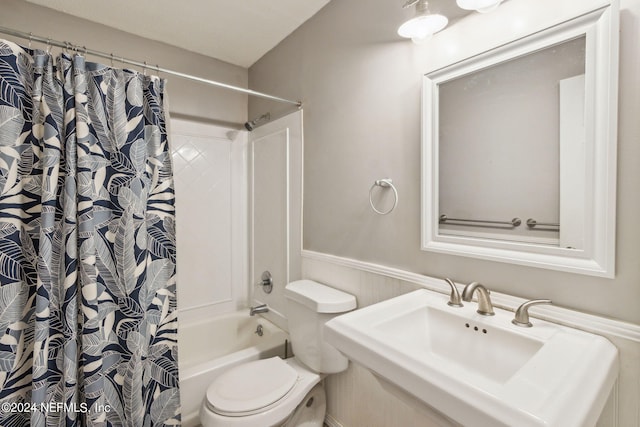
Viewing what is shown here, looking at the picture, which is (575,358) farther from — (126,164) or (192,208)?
(192,208)

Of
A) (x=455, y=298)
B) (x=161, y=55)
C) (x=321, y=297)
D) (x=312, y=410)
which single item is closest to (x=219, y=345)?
(x=312, y=410)

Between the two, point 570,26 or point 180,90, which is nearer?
point 570,26

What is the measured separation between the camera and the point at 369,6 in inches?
56.6

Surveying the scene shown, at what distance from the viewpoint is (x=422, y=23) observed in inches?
43.1

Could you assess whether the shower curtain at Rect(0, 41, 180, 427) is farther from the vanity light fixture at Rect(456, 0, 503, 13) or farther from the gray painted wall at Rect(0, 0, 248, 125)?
the vanity light fixture at Rect(456, 0, 503, 13)

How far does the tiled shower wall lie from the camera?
221 centimetres

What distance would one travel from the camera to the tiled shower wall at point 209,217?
7.24 feet

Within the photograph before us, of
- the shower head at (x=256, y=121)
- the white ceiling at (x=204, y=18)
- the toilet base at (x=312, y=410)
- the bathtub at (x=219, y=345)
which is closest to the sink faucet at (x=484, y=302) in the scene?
the toilet base at (x=312, y=410)

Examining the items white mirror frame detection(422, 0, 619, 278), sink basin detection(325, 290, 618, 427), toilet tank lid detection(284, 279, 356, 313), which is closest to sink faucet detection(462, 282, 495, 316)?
sink basin detection(325, 290, 618, 427)

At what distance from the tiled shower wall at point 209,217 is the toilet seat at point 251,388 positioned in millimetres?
992

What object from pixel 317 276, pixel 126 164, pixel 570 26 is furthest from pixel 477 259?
pixel 126 164

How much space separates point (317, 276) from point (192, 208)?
3.85 ft

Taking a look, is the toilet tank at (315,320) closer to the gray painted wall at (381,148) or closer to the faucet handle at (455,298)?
the gray painted wall at (381,148)

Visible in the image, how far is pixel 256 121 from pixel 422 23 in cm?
147
